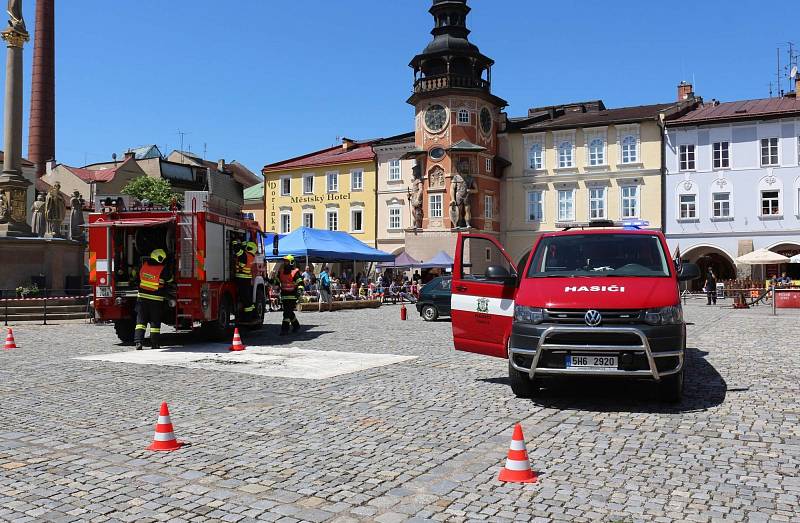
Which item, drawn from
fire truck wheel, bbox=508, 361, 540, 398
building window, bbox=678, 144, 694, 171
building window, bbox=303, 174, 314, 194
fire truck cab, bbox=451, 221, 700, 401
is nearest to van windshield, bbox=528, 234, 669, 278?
fire truck cab, bbox=451, 221, 700, 401

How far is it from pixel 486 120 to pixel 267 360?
4104cm

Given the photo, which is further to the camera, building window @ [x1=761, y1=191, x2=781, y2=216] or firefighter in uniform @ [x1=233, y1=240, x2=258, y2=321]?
building window @ [x1=761, y1=191, x2=781, y2=216]

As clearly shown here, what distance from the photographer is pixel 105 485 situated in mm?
5590

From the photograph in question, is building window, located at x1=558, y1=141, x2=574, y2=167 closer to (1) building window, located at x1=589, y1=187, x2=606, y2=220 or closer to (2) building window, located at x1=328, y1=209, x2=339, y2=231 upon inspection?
(1) building window, located at x1=589, y1=187, x2=606, y2=220

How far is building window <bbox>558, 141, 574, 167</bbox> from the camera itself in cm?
5072

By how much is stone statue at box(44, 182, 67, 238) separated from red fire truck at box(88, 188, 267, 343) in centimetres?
1268

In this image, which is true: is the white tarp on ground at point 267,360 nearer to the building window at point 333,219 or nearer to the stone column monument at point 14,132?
the stone column monument at point 14,132

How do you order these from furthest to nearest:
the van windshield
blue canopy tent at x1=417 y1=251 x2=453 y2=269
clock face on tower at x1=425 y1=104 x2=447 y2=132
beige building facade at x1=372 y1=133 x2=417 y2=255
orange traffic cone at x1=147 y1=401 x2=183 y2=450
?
1. beige building facade at x1=372 y1=133 x2=417 y2=255
2. clock face on tower at x1=425 y1=104 x2=447 y2=132
3. blue canopy tent at x1=417 y1=251 x2=453 y2=269
4. the van windshield
5. orange traffic cone at x1=147 y1=401 x2=183 y2=450

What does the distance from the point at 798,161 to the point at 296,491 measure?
46166mm

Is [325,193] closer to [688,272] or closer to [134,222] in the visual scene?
[134,222]

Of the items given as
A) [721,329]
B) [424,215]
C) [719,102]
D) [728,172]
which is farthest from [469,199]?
[721,329]

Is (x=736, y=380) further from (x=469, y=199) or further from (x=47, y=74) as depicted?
(x=47, y=74)

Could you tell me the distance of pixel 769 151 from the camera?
44906mm

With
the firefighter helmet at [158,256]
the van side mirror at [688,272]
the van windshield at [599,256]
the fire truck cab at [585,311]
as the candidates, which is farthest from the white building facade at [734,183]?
the fire truck cab at [585,311]
